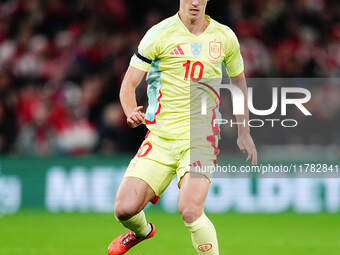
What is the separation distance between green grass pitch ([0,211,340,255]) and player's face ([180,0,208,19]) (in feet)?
10.4

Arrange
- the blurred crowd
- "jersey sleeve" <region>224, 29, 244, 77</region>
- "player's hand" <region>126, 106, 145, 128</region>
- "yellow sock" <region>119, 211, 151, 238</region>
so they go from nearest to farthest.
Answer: "player's hand" <region>126, 106, 145, 128</region>
"jersey sleeve" <region>224, 29, 244, 77</region>
"yellow sock" <region>119, 211, 151, 238</region>
the blurred crowd

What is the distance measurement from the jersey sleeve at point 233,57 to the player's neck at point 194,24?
0.81 feet

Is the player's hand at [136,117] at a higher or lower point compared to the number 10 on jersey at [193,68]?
lower

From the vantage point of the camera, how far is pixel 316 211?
1247 centimetres

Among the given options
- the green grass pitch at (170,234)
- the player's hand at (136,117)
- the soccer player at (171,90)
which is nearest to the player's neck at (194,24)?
the soccer player at (171,90)

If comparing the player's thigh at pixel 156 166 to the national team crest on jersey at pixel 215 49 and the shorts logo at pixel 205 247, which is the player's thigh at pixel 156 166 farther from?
the national team crest on jersey at pixel 215 49

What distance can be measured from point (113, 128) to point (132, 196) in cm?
661

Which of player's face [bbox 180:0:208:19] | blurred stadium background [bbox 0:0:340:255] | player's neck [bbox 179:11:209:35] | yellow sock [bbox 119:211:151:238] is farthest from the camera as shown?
blurred stadium background [bbox 0:0:340:255]

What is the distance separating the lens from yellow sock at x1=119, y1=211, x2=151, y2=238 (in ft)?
22.1

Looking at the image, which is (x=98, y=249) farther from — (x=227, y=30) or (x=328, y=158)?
(x=328, y=158)

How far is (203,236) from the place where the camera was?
20.3 feet

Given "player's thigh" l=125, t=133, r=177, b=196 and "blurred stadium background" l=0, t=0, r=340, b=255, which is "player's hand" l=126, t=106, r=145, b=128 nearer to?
"player's thigh" l=125, t=133, r=177, b=196

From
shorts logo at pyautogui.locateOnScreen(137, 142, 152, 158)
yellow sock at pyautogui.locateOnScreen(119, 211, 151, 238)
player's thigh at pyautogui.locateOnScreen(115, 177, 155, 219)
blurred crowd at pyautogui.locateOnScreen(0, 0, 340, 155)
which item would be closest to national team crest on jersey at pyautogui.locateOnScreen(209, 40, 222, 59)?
shorts logo at pyautogui.locateOnScreen(137, 142, 152, 158)

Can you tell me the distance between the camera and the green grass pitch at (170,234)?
29.3 ft
